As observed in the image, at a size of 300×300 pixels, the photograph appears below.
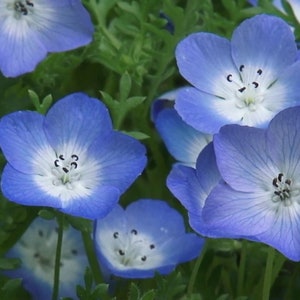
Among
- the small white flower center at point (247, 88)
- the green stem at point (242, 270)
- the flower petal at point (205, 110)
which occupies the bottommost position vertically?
the green stem at point (242, 270)

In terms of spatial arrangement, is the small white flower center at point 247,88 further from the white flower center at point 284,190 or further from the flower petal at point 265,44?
the white flower center at point 284,190

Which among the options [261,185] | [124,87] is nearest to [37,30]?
[124,87]

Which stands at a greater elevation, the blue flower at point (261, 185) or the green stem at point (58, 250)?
the blue flower at point (261, 185)

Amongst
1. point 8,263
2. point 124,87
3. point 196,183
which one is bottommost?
point 8,263

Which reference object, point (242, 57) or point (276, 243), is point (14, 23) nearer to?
point (242, 57)

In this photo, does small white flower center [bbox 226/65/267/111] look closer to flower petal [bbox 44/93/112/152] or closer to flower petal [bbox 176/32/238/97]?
flower petal [bbox 176/32/238/97]

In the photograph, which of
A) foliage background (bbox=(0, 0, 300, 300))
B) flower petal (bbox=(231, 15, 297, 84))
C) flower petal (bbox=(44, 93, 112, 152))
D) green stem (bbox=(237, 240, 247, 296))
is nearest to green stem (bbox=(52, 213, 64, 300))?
foliage background (bbox=(0, 0, 300, 300))

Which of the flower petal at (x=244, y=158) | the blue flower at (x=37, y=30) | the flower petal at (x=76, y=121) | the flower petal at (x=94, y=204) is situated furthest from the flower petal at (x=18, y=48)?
the flower petal at (x=244, y=158)

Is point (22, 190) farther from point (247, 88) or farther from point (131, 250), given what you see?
point (247, 88)
